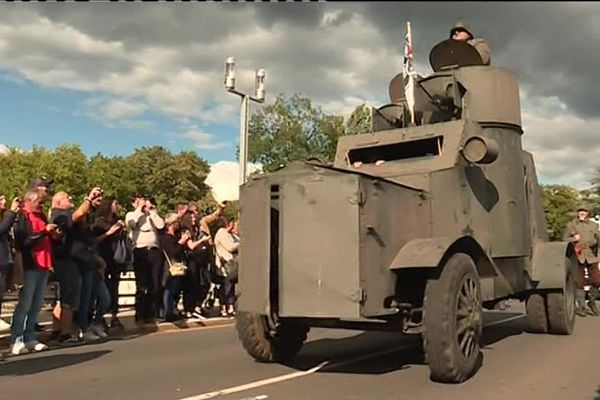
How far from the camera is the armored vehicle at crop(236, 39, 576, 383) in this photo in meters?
6.89

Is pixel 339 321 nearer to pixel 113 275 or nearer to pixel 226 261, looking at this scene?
pixel 113 275

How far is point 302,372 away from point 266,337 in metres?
0.56

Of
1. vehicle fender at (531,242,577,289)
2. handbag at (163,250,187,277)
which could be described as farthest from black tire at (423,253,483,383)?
handbag at (163,250,187,277)

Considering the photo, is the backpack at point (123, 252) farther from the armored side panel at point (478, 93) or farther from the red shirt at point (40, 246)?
the armored side panel at point (478, 93)

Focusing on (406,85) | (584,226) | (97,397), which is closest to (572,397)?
(97,397)

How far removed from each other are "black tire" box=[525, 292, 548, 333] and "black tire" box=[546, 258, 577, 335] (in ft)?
0.25

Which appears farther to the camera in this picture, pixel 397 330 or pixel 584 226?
pixel 584 226

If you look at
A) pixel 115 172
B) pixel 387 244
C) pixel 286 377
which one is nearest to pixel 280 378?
pixel 286 377

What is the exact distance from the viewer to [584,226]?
15414 millimetres

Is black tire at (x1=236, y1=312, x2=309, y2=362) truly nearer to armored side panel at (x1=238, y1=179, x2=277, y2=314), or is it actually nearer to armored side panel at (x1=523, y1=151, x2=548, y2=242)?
armored side panel at (x1=238, y1=179, x2=277, y2=314)

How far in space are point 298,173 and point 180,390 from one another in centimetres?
228

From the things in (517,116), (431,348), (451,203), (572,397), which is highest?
(517,116)

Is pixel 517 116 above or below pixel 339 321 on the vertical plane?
above

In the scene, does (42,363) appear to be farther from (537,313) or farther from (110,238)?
(537,313)
